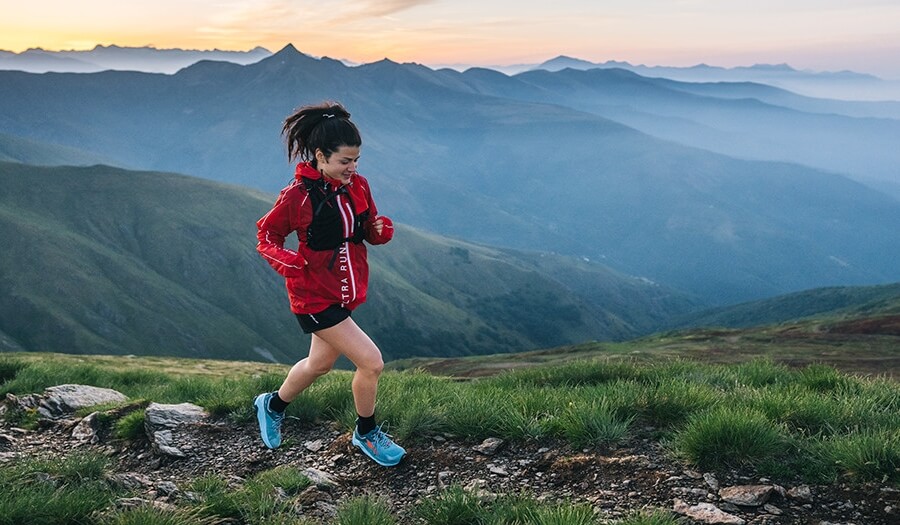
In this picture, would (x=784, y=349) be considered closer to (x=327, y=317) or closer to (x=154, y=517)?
(x=327, y=317)

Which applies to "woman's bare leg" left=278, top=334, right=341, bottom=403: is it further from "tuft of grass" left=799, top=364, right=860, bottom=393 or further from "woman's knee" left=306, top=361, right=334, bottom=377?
"tuft of grass" left=799, top=364, right=860, bottom=393

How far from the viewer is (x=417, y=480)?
654 centimetres

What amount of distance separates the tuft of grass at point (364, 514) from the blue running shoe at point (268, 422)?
2781 millimetres

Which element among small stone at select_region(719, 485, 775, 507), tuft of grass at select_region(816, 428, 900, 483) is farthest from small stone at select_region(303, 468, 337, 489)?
tuft of grass at select_region(816, 428, 900, 483)

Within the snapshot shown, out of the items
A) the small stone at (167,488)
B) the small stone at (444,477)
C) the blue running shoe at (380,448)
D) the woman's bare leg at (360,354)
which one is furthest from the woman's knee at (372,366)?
the small stone at (167,488)

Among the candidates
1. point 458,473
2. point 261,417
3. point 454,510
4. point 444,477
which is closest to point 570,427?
point 458,473

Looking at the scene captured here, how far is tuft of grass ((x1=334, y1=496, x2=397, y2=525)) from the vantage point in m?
4.83

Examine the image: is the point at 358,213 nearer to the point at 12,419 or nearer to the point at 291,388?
the point at 291,388

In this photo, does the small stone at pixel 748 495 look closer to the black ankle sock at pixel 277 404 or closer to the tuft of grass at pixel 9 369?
the black ankle sock at pixel 277 404

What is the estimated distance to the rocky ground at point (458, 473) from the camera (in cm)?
531

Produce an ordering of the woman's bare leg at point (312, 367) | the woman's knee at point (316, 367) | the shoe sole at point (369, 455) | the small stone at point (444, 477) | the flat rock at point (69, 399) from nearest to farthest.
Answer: the small stone at point (444, 477)
the shoe sole at point (369, 455)
the woman's bare leg at point (312, 367)
the woman's knee at point (316, 367)
the flat rock at point (69, 399)

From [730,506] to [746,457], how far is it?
746 millimetres

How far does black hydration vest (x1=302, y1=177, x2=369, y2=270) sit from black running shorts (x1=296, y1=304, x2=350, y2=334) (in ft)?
1.53

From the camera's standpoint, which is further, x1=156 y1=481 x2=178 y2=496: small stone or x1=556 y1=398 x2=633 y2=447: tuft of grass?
x1=556 y1=398 x2=633 y2=447: tuft of grass
